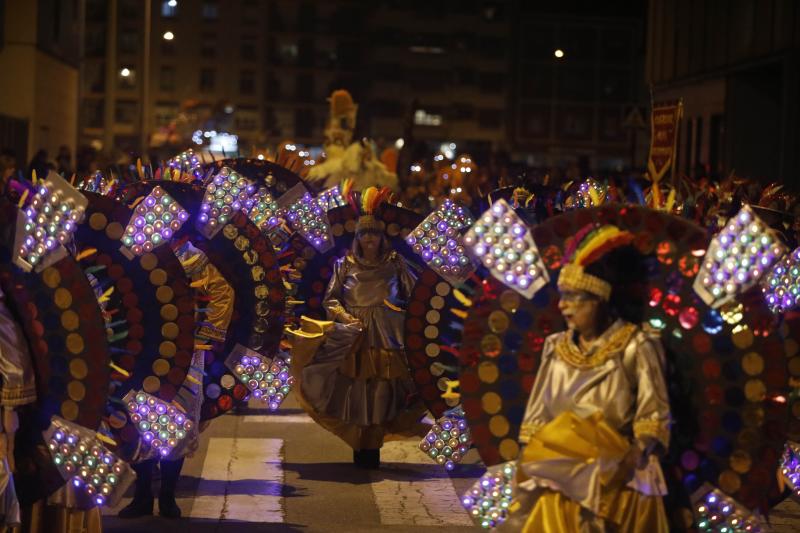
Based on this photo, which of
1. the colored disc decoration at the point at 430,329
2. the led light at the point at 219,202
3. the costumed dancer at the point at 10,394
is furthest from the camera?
the colored disc decoration at the point at 430,329

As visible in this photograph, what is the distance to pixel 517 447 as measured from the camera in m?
6.99

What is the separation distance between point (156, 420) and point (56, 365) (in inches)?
52.4

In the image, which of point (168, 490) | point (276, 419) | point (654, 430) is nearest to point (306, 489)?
point (168, 490)

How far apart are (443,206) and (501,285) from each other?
147 inches

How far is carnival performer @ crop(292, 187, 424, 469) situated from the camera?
11820 millimetres

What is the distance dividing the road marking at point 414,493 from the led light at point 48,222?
3175 mm

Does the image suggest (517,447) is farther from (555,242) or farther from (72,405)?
(72,405)

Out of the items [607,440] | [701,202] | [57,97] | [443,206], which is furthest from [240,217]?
[57,97]

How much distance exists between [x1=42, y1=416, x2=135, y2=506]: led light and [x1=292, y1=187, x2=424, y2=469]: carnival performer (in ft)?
14.6

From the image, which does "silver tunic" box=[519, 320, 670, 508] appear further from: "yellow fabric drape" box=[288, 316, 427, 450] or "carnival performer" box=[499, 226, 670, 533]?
"yellow fabric drape" box=[288, 316, 427, 450]

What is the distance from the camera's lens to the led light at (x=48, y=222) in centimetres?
734

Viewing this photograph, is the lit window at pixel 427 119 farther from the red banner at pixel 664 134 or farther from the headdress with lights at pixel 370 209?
the red banner at pixel 664 134

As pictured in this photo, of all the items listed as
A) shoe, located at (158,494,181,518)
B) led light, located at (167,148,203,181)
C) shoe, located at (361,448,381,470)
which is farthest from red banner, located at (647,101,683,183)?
shoe, located at (158,494,181,518)

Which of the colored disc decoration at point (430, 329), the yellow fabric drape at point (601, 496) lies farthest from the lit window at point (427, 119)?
the yellow fabric drape at point (601, 496)
